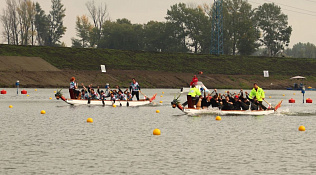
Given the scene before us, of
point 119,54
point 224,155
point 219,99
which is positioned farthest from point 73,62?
point 224,155

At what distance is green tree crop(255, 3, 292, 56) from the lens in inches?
6491

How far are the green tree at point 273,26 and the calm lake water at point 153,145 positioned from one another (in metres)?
134

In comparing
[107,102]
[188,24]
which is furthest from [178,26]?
[107,102]

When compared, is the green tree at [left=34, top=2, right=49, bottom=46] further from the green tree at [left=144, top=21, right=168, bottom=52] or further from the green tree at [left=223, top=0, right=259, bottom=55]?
the green tree at [left=223, top=0, right=259, bottom=55]

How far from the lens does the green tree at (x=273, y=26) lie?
6491 inches

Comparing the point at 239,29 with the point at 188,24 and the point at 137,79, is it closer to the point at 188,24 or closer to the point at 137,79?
the point at 188,24

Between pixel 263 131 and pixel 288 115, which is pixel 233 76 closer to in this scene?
pixel 288 115

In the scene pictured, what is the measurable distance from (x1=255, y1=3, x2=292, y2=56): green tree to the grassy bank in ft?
113

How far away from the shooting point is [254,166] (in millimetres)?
16828

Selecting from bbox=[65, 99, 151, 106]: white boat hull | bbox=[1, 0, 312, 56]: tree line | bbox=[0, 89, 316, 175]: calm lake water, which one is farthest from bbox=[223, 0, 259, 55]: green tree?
bbox=[0, 89, 316, 175]: calm lake water

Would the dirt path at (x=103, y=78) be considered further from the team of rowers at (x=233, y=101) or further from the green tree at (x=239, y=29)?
the team of rowers at (x=233, y=101)

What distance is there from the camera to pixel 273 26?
545 ft

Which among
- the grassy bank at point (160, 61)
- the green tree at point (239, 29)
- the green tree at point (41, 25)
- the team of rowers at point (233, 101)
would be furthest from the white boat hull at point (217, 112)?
the green tree at point (41, 25)

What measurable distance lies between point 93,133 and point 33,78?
59.7m
